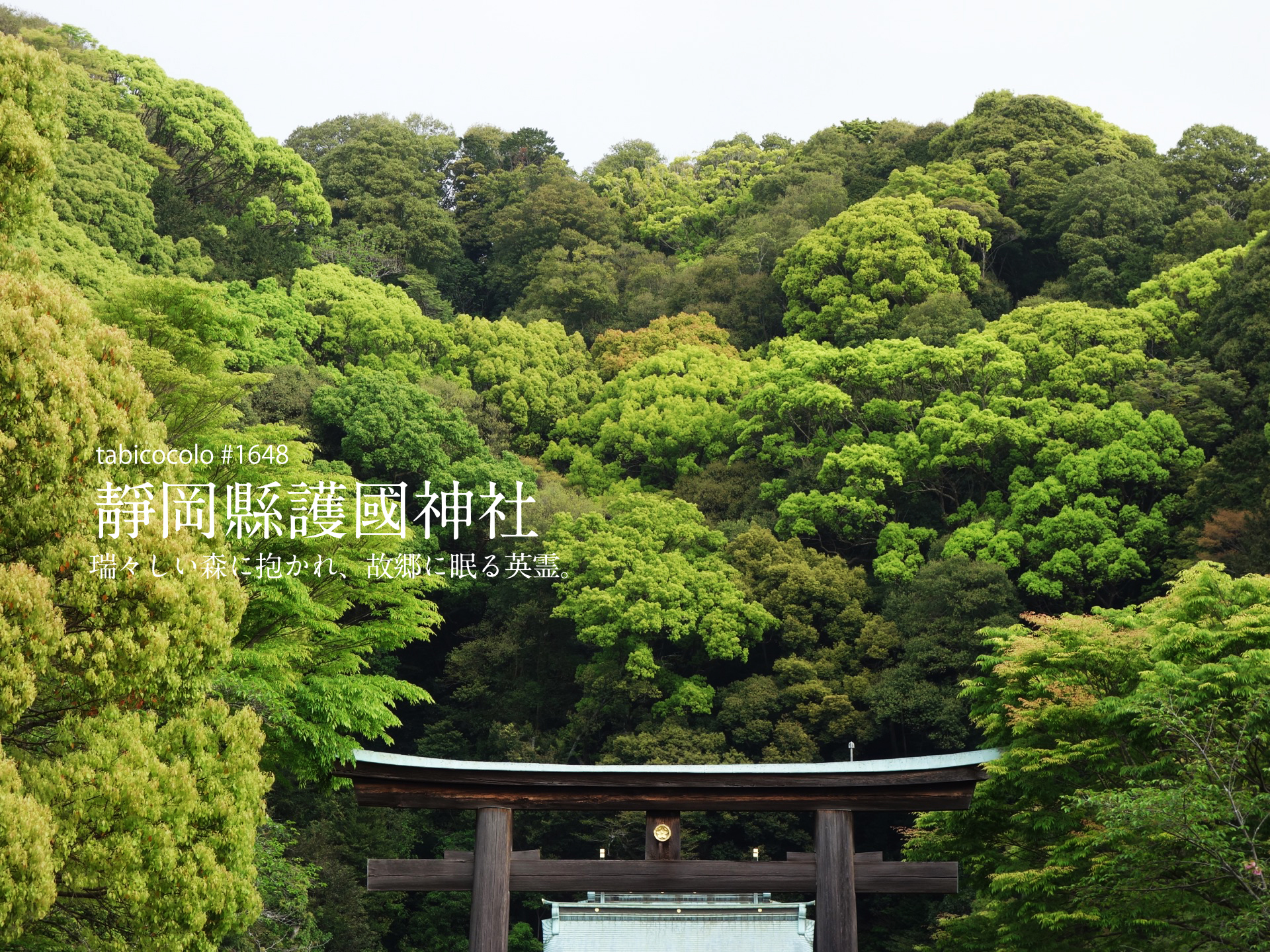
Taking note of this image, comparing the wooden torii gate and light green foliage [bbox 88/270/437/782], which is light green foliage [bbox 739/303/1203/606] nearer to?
light green foliage [bbox 88/270/437/782]

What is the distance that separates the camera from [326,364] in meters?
28.0

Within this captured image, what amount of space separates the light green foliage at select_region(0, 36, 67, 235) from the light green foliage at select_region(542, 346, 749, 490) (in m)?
18.8

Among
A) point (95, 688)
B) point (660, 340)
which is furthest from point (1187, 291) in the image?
point (95, 688)

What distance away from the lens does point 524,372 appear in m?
29.3

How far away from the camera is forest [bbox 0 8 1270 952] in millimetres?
8008

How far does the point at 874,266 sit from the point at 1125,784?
63.8ft

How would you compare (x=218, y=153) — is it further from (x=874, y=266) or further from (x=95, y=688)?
(x=95, y=688)

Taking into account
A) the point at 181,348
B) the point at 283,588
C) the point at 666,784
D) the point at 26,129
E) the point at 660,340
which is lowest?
the point at 666,784

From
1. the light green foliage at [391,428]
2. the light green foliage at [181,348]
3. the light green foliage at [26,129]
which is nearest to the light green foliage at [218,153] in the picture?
the light green foliage at [391,428]

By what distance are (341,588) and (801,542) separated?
12.9m

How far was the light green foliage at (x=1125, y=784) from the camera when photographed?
9.04 m

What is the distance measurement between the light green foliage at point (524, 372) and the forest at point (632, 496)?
4.7 inches

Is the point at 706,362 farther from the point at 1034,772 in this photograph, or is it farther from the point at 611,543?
the point at 1034,772

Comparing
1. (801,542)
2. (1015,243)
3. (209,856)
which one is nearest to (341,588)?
(209,856)
